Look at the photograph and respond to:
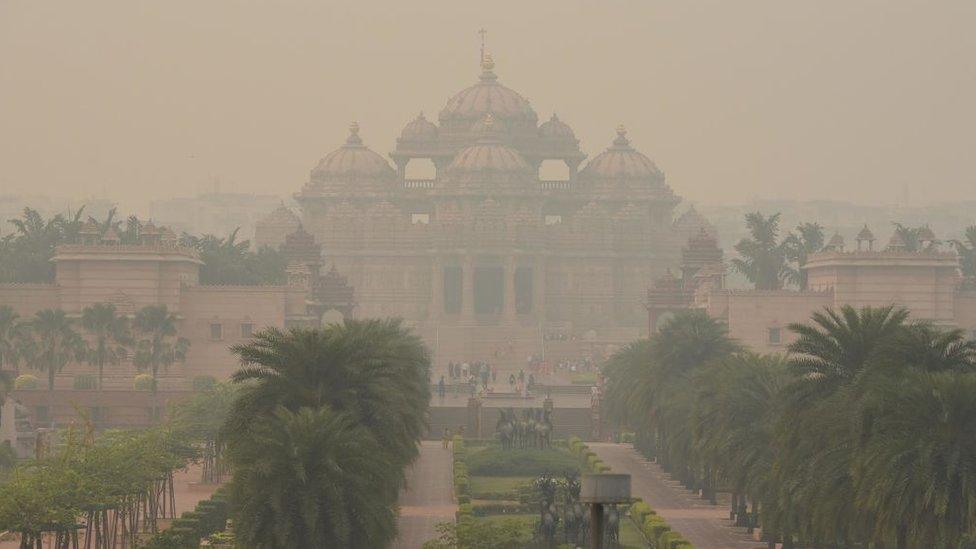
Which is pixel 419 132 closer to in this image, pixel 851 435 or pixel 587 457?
pixel 587 457

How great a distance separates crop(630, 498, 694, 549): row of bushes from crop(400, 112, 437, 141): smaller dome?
11127cm

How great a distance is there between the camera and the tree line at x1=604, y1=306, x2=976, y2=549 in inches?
1585

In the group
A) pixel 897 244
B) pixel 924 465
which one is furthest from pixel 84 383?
pixel 924 465

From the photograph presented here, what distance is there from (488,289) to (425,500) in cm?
8657

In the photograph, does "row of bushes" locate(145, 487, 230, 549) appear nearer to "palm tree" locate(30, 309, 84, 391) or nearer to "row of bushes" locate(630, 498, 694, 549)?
"row of bushes" locate(630, 498, 694, 549)

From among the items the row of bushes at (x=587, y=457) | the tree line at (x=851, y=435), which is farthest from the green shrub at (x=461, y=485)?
the tree line at (x=851, y=435)

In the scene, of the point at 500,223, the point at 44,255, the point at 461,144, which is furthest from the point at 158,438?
the point at 461,144

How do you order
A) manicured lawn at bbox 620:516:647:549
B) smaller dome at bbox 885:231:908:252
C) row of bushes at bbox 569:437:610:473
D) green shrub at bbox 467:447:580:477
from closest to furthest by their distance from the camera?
manicured lawn at bbox 620:516:647:549, row of bushes at bbox 569:437:610:473, green shrub at bbox 467:447:580:477, smaller dome at bbox 885:231:908:252

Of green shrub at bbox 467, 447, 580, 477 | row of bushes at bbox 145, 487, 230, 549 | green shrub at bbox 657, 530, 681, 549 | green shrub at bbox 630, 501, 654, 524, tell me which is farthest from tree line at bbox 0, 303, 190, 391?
green shrub at bbox 657, 530, 681, 549

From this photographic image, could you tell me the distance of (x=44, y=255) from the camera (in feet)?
381

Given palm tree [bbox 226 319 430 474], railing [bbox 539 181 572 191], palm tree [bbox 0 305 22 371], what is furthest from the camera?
railing [bbox 539 181 572 191]

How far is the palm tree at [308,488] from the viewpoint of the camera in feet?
143

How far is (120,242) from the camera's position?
11206 cm

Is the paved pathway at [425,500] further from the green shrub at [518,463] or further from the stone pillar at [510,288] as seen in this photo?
the stone pillar at [510,288]
